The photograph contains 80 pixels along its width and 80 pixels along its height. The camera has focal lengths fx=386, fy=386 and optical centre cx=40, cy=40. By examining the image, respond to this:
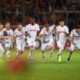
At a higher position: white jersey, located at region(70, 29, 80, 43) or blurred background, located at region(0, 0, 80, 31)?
blurred background, located at region(0, 0, 80, 31)

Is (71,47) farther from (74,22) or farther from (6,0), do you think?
(6,0)

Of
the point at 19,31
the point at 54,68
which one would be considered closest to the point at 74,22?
the point at 19,31

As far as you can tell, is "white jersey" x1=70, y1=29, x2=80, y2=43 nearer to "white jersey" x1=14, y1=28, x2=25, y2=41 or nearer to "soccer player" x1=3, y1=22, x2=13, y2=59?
"white jersey" x1=14, y1=28, x2=25, y2=41

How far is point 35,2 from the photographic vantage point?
95.6 ft

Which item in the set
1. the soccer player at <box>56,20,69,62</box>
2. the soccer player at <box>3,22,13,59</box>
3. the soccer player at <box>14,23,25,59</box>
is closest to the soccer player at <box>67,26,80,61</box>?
the soccer player at <box>56,20,69,62</box>

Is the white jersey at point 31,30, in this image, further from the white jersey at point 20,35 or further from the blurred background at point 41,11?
the blurred background at point 41,11

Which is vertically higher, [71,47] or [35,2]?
[35,2]

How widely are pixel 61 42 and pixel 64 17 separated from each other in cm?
823

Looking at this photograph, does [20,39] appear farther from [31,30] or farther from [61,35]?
[61,35]

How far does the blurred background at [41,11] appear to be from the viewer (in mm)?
26631

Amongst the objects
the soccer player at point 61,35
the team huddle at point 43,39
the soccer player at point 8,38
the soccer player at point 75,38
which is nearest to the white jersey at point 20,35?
the team huddle at point 43,39

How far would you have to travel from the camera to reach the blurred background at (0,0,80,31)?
2663 cm

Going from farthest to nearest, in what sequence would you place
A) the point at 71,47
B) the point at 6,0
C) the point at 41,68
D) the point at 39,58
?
the point at 6,0 → the point at 39,58 → the point at 71,47 → the point at 41,68

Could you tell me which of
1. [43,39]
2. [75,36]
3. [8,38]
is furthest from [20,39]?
[75,36]
